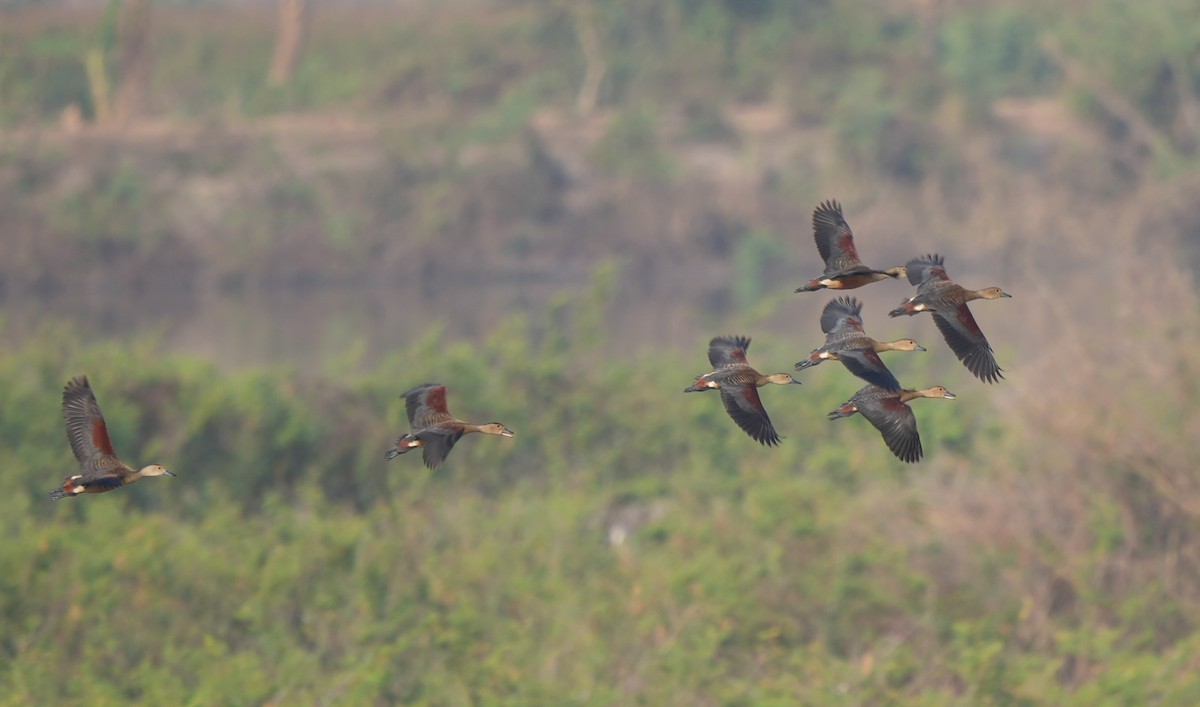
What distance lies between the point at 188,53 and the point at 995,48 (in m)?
18.1

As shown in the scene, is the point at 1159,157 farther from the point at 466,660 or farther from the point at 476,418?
the point at 466,660

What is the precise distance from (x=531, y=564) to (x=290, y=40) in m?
34.5

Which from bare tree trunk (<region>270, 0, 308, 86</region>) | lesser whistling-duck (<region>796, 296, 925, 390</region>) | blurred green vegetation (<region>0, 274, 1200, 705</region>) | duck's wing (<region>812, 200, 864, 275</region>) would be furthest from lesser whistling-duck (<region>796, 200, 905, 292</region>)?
bare tree trunk (<region>270, 0, 308, 86</region>)

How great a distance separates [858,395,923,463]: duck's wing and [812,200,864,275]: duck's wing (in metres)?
0.30

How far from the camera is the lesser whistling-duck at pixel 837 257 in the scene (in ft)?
12.3

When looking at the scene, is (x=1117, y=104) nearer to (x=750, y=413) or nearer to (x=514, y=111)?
(x=514, y=111)

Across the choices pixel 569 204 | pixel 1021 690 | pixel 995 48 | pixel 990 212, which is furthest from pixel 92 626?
pixel 995 48

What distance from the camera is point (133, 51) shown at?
4106 cm

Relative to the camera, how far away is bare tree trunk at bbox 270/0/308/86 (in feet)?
142

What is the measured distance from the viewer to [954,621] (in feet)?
33.0

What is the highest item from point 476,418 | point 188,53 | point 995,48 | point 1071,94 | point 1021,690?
point 188,53

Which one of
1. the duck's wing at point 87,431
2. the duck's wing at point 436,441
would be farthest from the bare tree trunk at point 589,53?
the duck's wing at point 436,441

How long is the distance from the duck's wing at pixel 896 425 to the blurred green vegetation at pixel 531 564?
4598 millimetres

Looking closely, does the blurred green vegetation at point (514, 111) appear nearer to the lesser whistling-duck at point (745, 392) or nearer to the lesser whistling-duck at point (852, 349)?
the lesser whistling-duck at point (852, 349)
